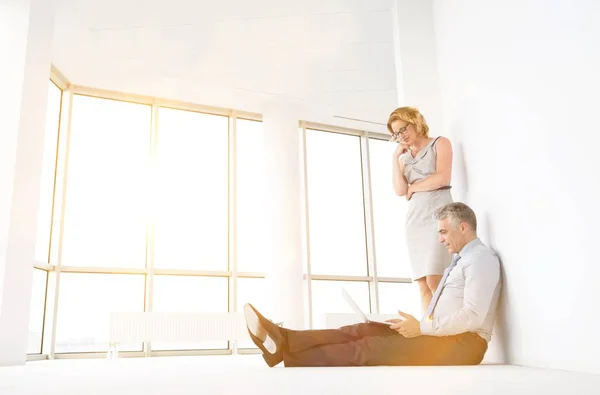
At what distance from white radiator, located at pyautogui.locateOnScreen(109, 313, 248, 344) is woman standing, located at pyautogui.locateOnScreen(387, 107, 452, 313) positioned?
16.1ft

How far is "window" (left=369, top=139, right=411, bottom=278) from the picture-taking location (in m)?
9.65

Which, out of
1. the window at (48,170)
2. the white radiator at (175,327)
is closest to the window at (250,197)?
the white radiator at (175,327)

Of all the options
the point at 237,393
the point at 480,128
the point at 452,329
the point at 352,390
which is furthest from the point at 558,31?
the point at 237,393

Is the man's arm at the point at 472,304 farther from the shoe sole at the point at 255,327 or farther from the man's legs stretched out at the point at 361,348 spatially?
the shoe sole at the point at 255,327

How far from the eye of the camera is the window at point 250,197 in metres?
8.86

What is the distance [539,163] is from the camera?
2.63 m

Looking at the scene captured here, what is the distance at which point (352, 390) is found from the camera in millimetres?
1708

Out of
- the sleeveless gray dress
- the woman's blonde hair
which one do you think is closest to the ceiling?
the woman's blonde hair

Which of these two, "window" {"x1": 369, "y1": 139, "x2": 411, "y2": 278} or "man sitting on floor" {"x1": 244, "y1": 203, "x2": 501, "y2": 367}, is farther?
"window" {"x1": 369, "y1": 139, "x2": 411, "y2": 278}

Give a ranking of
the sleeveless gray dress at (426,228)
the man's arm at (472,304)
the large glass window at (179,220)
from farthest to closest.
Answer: the large glass window at (179,220) → the sleeveless gray dress at (426,228) → the man's arm at (472,304)

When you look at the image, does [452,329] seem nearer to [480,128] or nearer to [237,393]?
A: [480,128]

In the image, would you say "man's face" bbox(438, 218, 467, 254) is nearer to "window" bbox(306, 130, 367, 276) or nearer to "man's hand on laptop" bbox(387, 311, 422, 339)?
"man's hand on laptop" bbox(387, 311, 422, 339)

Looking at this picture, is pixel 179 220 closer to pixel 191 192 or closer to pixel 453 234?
pixel 191 192

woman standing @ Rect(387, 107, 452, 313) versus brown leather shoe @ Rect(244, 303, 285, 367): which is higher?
woman standing @ Rect(387, 107, 452, 313)
